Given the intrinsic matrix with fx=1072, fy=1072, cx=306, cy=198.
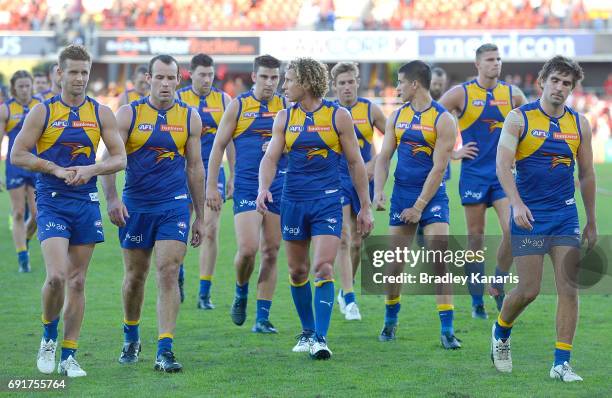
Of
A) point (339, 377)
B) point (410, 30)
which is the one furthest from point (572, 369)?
point (410, 30)

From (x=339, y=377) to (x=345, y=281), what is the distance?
2781 mm

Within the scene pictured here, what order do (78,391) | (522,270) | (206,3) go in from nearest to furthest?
1. (78,391)
2. (522,270)
3. (206,3)

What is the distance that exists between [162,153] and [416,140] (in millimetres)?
2280

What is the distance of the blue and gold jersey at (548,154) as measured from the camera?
774 centimetres

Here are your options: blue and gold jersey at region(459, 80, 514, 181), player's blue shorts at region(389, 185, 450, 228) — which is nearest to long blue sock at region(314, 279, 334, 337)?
player's blue shorts at region(389, 185, 450, 228)

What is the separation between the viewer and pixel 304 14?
41.7 m

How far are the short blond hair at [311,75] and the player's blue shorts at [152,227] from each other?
55.1 inches

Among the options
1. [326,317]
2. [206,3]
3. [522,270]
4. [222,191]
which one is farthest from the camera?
[206,3]

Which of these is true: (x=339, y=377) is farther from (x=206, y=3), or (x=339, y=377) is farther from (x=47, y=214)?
(x=206, y=3)

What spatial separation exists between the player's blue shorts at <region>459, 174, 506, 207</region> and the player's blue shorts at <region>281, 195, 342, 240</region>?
2.50m

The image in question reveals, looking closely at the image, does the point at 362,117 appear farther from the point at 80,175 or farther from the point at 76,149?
the point at 80,175

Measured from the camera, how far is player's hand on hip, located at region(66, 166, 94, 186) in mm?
7461

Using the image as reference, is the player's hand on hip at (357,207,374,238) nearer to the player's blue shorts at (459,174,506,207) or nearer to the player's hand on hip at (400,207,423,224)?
the player's hand on hip at (400,207,423,224)

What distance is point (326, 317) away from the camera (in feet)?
27.7
